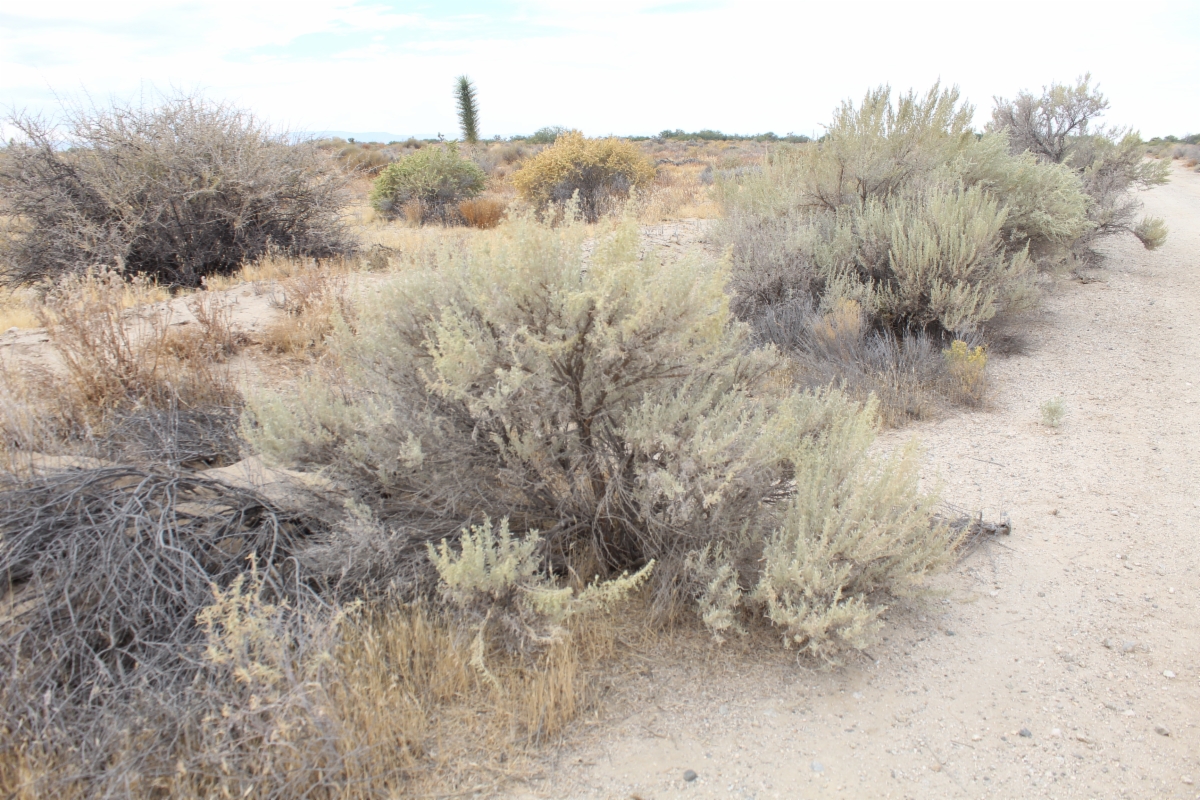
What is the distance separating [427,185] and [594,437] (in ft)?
43.8

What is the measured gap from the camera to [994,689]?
2.79m

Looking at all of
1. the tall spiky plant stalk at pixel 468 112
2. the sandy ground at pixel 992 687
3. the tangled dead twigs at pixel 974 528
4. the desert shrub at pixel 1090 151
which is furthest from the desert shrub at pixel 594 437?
the tall spiky plant stalk at pixel 468 112

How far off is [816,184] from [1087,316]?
362cm

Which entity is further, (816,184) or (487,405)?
(816,184)

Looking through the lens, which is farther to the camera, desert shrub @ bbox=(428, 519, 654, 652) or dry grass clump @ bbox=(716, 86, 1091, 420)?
dry grass clump @ bbox=(716, 86, 1091, 420)

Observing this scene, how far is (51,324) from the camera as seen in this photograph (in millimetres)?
4445

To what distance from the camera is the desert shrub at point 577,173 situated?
51.2 feet

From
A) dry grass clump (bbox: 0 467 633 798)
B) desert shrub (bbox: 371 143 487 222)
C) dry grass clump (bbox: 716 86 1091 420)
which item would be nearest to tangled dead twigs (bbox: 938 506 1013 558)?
dry grass clump (bbox: 716 86 1091 420)

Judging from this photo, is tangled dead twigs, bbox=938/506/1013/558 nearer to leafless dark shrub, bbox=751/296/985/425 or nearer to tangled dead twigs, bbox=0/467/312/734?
leafless dark shrub, bbox=751/296/985/425

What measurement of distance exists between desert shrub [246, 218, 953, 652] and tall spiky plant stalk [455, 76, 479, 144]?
2664 centimetres

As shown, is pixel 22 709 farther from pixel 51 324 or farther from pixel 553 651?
pixel 51 324

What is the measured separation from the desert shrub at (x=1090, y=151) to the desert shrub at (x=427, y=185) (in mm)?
10708

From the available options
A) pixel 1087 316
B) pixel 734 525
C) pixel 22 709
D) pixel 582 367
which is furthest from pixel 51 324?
pixel 1087 316

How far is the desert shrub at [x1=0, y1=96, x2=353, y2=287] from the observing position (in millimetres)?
8352
